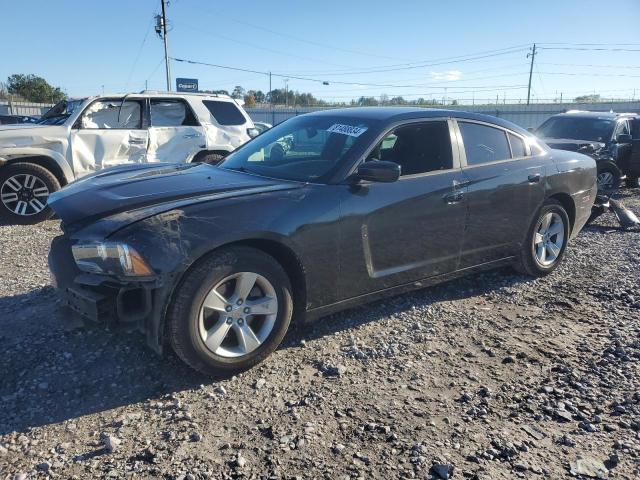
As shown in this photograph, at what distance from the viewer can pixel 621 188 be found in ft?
40.5

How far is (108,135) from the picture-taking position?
26.6 feet

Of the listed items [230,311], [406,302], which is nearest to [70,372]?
[230,311]

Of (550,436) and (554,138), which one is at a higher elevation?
(554,138)

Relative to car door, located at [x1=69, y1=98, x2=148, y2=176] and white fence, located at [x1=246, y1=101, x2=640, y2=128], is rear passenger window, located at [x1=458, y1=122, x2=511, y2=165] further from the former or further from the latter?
white fence, located at [x1=246, y1=101, x2=640, y2=128]

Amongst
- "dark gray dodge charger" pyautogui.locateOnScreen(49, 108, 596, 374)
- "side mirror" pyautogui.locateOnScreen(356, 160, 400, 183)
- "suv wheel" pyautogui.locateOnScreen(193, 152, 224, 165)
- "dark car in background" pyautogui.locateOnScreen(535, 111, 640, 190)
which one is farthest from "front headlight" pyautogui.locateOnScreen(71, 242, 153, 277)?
"dark car in background" pyautogui.locateOnScreen(535, 111, 640, 190)

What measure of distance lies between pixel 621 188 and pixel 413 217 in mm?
10621

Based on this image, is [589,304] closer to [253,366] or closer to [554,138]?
[253,366]

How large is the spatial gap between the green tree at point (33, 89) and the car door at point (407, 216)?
56.9 m

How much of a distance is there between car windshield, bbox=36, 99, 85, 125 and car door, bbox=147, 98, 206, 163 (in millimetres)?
1146

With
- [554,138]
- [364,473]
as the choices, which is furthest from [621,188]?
[364,473]

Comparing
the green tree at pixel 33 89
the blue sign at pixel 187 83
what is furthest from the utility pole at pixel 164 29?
the green tree at pixel 33 89

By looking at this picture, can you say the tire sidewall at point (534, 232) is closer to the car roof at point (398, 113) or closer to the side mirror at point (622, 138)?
the car roof at point (398, 113)

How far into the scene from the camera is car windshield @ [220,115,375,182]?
3.88 m

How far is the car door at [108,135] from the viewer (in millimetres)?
7855
